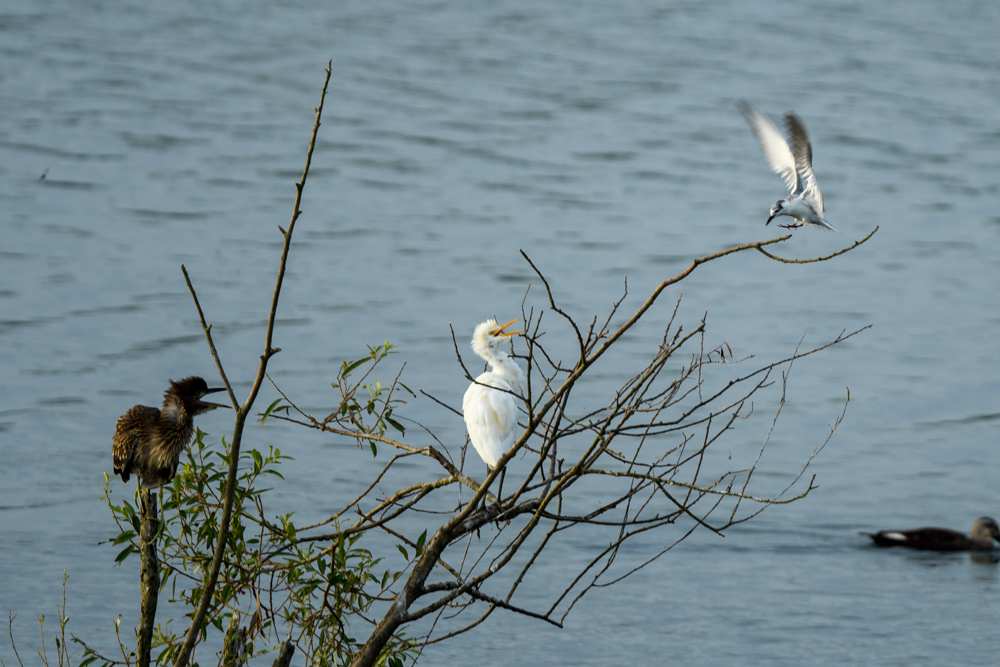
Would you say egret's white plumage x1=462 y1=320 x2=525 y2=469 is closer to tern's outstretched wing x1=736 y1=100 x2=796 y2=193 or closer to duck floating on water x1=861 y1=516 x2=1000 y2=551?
tern's outstretched wing x1=736 y1=100 x2=796 y2=193

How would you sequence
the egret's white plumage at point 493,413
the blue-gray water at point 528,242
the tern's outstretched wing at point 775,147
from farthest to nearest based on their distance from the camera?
the blue-gray water at point 528,242, the tern's outstretched wing at point 775,147, the egret's white plumage at point 493,413

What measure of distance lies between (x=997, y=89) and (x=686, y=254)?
1614cm

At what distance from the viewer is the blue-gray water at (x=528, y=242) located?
33.2ft

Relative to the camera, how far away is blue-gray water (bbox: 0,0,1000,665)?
33.2 ft

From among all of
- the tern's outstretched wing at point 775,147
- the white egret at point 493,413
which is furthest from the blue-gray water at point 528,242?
the tern's outstretched wing at point 775,147

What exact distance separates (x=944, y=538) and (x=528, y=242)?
1056 cm

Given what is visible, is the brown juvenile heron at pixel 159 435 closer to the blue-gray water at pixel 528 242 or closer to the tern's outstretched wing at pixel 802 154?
the tern's outstretched wing at pixel 802 154

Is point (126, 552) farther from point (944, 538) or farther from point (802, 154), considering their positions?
point (944, 538)

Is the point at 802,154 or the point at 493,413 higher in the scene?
the point at 802,154

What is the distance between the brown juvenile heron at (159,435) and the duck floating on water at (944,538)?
309 inches

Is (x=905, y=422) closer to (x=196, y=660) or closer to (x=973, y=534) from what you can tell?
(x=973, y=534)

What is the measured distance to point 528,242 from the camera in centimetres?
2044

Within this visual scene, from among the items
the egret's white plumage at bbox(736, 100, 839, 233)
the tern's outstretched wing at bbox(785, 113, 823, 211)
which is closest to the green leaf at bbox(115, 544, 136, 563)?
the egret's white plumage at bbox(736, 100, 839, 233)

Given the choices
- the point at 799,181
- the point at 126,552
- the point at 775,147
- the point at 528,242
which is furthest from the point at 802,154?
the point at 528,242
